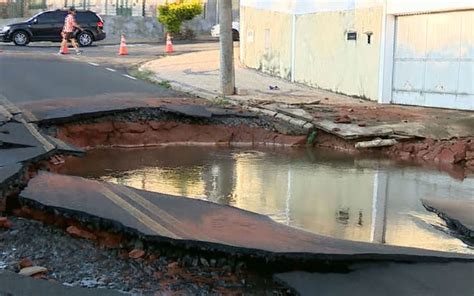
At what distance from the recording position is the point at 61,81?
17.2 m

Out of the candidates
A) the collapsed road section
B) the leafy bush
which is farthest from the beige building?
the leafy bush

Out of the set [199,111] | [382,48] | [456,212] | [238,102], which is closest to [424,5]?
[382,48]

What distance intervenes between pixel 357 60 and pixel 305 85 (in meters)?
2.74

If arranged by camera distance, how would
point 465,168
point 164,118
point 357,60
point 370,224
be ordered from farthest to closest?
1. point 357,60
2. point 164,118
3. point 465,168
4. point 370,224

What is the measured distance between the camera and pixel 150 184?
868cm

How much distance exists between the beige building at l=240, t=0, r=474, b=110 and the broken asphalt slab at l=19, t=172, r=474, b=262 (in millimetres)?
9184

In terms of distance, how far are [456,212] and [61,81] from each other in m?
12.0

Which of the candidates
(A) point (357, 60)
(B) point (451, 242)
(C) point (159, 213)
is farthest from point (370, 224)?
(A) point (357, 60)

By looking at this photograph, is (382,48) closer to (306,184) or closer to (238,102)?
(238,102)

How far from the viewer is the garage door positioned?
1402 cm

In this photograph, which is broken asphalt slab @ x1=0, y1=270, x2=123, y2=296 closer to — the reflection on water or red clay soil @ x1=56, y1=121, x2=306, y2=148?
the reflection on water

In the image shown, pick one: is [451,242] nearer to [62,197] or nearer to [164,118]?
[62,197]

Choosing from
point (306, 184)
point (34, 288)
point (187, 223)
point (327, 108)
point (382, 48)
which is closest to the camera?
point (34, 288)

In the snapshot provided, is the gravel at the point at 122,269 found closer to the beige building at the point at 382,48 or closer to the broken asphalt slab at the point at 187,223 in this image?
the broken asphalt slab at the point at 187,223
